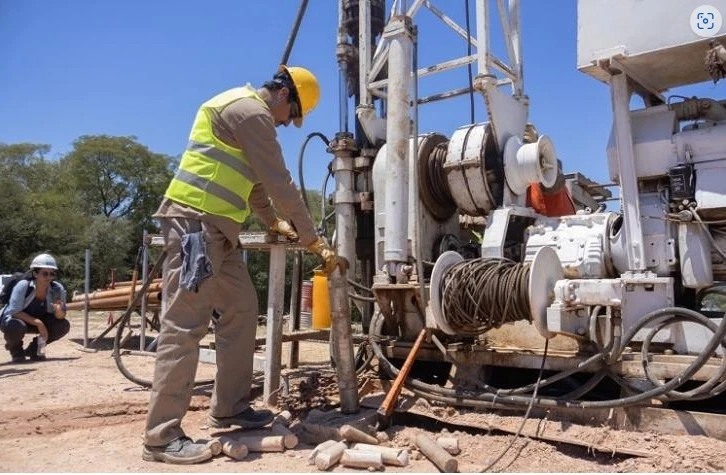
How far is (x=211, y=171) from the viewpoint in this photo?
11.6 ft

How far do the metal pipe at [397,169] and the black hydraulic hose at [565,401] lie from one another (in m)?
0.73

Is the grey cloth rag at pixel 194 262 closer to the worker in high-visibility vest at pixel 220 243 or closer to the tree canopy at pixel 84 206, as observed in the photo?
the worker in high-visibility vest at pixel 220 243

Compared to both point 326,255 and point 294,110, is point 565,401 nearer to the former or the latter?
point 326,255

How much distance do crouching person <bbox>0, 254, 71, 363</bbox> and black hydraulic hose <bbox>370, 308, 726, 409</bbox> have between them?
4.90 metres

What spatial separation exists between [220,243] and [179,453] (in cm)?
115

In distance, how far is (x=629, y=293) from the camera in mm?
4027

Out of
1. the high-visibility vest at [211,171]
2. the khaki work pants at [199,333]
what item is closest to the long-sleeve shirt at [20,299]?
the khaki work pants at [199,333]

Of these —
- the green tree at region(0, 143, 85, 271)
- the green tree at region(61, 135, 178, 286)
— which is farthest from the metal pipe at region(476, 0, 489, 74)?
the green tree at region(61, 135, 178, 286)

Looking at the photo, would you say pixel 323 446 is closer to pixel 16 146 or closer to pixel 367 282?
pixel 367 282

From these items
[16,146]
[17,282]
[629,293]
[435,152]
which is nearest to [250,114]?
[435,152]

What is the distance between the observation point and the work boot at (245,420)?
3.77 meters

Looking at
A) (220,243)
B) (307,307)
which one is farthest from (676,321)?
(307,307)

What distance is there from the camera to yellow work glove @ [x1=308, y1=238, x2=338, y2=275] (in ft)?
12.9

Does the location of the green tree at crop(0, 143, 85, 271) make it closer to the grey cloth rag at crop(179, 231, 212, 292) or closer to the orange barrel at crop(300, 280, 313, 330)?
the orange barrel at crop(300, 280, 313, 330)
